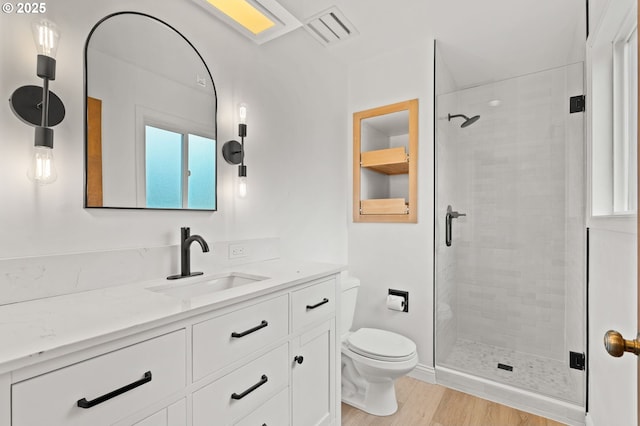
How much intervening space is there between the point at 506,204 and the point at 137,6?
9.14 ft

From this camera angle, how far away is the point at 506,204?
2582 millimetres

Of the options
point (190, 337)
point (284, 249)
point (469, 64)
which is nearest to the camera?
point (190, 337)

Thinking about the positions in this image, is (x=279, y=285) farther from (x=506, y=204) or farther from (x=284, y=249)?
(x=506, y=204)

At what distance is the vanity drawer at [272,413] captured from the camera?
1.10 m

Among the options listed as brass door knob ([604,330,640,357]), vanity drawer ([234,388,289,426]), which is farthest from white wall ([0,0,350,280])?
brass door knob ([604,330,640,357])

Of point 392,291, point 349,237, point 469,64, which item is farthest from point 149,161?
point 469,64

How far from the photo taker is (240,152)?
1.69m

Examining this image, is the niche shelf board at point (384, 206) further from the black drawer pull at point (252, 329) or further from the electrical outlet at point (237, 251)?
the black drawer pull at point (252, 329)

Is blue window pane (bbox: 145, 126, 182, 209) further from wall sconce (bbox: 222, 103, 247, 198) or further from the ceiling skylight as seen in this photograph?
the ceiling skylight

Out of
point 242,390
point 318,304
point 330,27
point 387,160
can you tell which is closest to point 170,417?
point 242,390

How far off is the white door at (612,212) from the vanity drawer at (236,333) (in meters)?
1.20

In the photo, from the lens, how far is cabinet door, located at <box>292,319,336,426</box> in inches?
51.9

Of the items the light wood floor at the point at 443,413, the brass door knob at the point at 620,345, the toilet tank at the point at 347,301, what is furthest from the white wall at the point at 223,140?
the brass door knob at the point at 620,345

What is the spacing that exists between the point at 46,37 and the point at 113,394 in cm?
111
